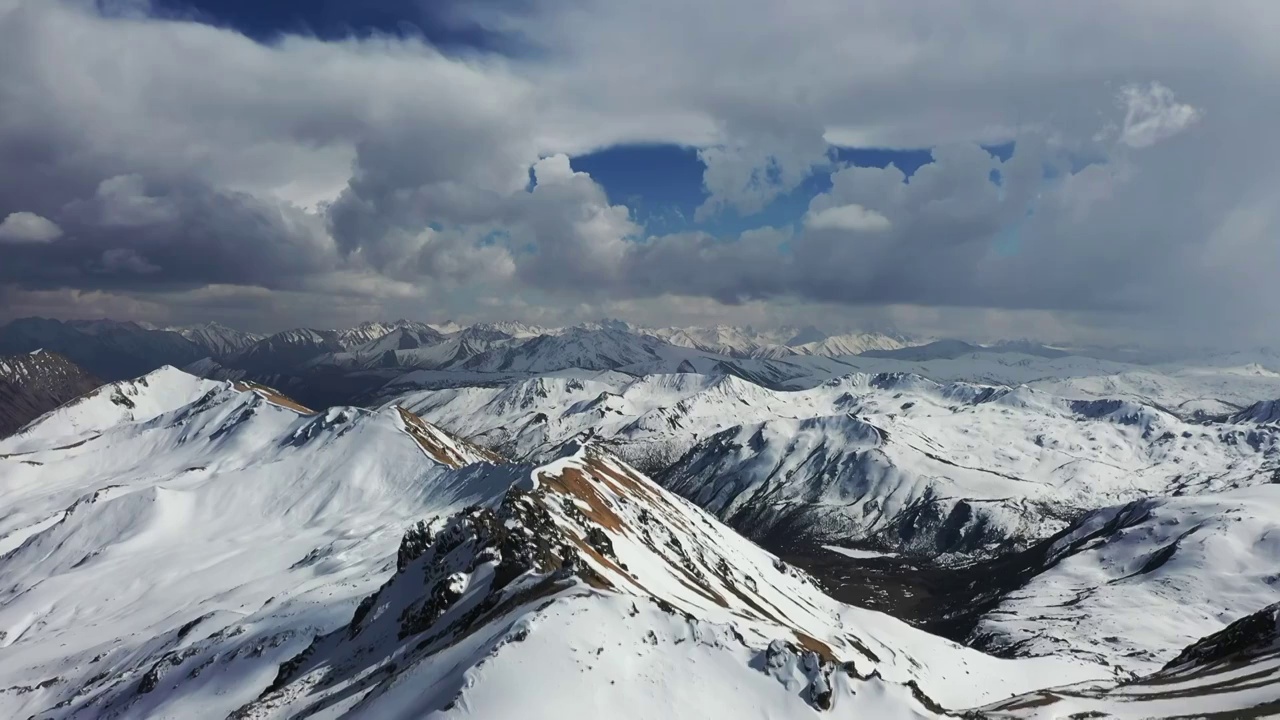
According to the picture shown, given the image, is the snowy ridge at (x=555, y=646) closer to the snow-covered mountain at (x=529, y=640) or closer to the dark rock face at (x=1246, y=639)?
the snow-covered mountain at (x=529, y=640)

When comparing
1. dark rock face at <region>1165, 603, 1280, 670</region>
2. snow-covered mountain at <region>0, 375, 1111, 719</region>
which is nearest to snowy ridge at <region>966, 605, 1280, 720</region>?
dark rock face at <region>1165, 603, 1280, 670</region>

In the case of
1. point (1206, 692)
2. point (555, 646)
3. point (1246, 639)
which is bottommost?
point (1246, 639)

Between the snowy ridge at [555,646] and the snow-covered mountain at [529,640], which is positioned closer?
the snowy ridge at [555,646]

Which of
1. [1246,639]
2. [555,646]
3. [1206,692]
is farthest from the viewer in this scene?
[1246,639]

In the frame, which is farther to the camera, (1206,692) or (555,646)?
(1206,692)

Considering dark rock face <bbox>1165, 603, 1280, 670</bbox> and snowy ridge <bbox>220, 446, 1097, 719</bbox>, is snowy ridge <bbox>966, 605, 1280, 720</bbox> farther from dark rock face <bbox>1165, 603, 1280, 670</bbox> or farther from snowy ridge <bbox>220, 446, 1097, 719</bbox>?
snowy ridge <bbox>220, 446, 1097, 719</bbox>

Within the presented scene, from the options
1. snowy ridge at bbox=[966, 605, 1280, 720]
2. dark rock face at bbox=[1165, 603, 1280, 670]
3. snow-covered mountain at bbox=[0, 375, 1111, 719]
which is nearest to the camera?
snow-covered mountain at bbox=[0, 375, 1111, 719]

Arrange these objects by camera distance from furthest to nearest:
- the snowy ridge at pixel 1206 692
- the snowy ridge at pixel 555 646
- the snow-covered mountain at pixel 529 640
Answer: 1. the snowy ridge at pixel 1206 692
2. the snow-covered mountain at pixel 529 640
3. the snowy ridge at pixel 555 646

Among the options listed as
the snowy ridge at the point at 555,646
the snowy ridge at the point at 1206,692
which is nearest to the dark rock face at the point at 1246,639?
the snowy ridge at the point at 1206,692

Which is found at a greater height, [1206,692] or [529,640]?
[529,640]

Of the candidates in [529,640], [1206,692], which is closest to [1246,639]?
[1206,692]

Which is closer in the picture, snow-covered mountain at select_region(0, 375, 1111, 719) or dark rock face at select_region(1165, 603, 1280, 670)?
snow-covered mountain at select_region(0, 375, 1111, 719)

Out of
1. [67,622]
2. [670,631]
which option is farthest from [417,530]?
[67,622]

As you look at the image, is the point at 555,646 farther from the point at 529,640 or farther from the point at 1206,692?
the point at 1206,692
